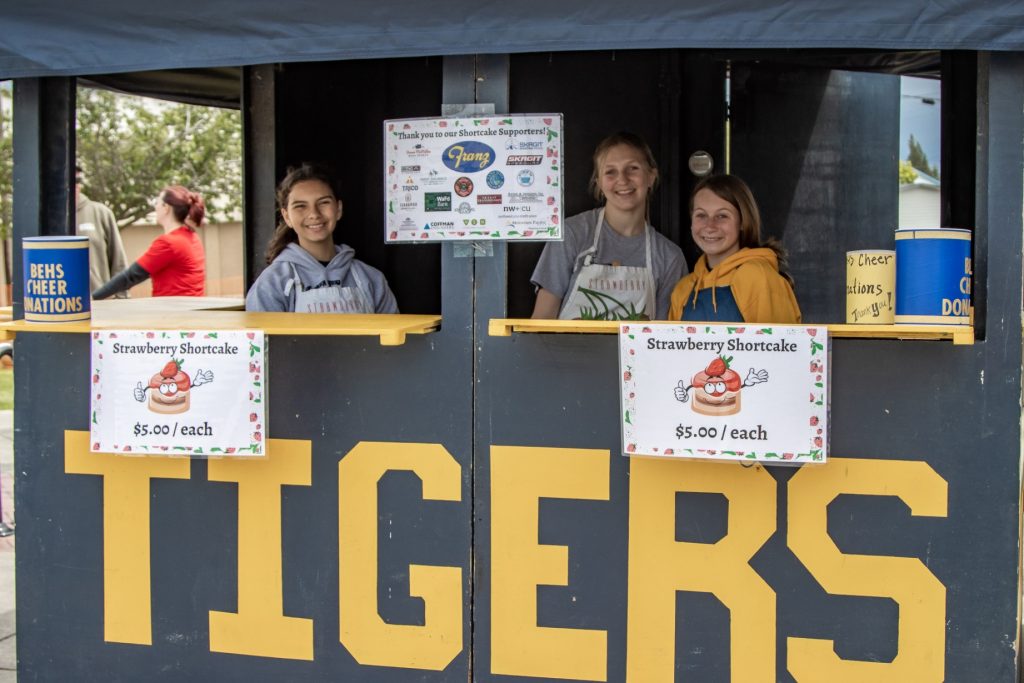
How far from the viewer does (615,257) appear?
3.99 meters

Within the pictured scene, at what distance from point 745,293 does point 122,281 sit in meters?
4.08

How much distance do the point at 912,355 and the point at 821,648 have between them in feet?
2.70

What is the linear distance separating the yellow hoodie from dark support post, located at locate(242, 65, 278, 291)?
9.40 ft

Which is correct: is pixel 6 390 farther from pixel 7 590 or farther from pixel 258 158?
pixel 7 590

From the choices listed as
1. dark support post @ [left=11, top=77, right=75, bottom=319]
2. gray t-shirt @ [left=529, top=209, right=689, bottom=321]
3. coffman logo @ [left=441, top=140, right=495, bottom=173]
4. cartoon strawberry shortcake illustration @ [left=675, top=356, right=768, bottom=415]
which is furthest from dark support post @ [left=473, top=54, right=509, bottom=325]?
dark support post @ [left=11, top=77, right=75, bottom=319]

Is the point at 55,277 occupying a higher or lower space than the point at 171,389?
higher

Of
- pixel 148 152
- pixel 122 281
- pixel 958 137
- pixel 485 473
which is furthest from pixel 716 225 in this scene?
pixel 148 152

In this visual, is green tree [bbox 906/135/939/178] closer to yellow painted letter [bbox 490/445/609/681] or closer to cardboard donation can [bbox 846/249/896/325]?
cardboard donation can [bbox 846/249/896/325]

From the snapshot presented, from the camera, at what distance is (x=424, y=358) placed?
3227 mm

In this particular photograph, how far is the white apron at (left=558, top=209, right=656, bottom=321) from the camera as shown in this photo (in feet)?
12.8

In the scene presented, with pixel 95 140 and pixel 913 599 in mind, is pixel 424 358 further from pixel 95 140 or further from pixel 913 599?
pixel 95 140

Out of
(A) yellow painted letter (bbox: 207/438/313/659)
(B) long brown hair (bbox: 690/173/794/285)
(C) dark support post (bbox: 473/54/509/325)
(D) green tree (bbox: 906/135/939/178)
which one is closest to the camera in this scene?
(C) dark support post (bbox: 473/54/509/325)

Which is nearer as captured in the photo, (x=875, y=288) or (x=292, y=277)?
(x=875, y=288)

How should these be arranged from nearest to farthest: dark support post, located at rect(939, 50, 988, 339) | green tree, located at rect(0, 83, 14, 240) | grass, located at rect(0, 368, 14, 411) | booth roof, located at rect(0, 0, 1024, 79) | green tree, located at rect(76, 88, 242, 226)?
booth roof, located at rect(0, 0, 1024, 79) < dark support post, located at rect(939, 50, 988, 339) < grass, located at rect(0, 368, 14, 411) < green tree, located at rect(0, 83, 14, 240) < green tree, located at rect(76, 88, 242, 226)
